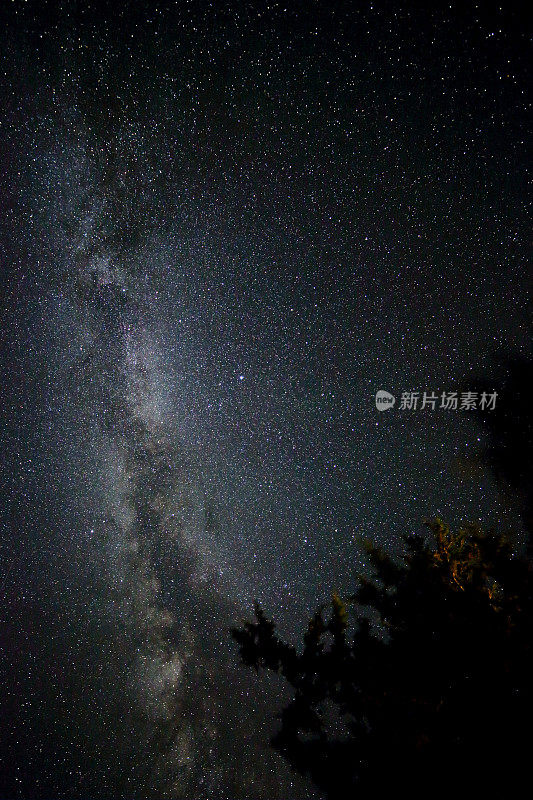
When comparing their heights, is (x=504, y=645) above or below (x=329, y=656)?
above

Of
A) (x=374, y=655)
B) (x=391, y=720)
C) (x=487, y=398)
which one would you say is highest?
(x=487, y=398)

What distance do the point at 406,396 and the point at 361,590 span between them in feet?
13.4

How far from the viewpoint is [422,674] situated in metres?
3.28

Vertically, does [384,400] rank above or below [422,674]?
above

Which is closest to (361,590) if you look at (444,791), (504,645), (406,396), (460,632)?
(460,632)

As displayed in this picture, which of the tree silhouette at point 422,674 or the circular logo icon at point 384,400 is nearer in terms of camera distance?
the tree silhouette at point 422,674

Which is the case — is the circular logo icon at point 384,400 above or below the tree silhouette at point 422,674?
above

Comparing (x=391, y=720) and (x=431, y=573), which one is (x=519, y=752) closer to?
(x=391, y=720)

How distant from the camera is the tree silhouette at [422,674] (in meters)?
2.60

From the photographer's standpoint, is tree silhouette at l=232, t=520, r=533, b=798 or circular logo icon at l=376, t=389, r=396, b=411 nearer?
Answer: tree silhouette at l=232, t=520, r=533, b=798

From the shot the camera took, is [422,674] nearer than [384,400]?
Yes

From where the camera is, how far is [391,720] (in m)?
2.63

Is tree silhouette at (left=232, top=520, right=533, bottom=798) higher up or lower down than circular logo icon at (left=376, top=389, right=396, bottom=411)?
lower down

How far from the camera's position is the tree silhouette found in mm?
2602
